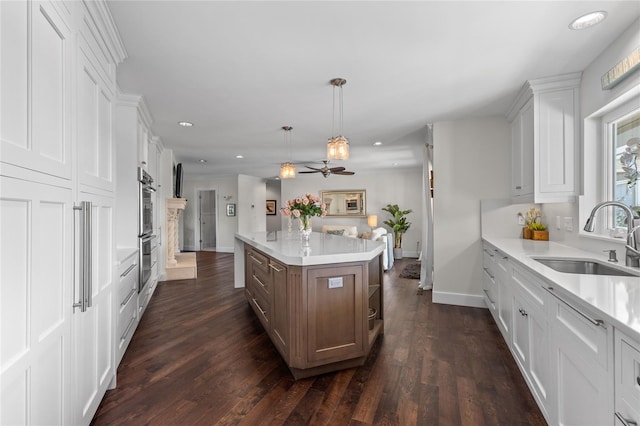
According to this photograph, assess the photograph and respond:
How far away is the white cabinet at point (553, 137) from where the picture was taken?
2783 millimetres

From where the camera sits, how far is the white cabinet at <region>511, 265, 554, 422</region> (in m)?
1.74

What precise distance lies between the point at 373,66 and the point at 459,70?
0.74m

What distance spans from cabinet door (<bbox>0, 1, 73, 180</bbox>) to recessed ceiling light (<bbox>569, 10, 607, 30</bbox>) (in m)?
2.82

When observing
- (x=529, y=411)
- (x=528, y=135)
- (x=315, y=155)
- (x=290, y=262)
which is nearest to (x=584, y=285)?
(x=529, y=411)

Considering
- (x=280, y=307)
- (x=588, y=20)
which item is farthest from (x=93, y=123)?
(x=588, y=20)

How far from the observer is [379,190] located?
8.93 meters

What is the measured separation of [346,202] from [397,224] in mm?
1705

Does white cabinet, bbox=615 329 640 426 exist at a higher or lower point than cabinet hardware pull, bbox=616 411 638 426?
higher

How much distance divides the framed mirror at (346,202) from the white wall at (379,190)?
12 cm

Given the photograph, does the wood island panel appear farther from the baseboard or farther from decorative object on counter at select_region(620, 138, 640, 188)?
the baseboard

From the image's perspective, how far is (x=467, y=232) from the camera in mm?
4062

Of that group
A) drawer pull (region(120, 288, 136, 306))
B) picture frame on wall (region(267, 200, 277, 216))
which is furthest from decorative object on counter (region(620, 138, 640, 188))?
picture frame on wall (region(267, 200, 277, 216))

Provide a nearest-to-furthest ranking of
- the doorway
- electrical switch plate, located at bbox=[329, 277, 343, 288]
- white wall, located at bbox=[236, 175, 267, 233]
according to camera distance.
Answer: electrical switch plate, located at bbox=[329, 277, 343, 288]
white wall, located at bbox=[236, 175, 267, 233]
the doorway

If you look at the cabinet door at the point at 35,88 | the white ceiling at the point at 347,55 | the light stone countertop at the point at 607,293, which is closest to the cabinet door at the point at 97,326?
the cabinet door at the point at 35,88
